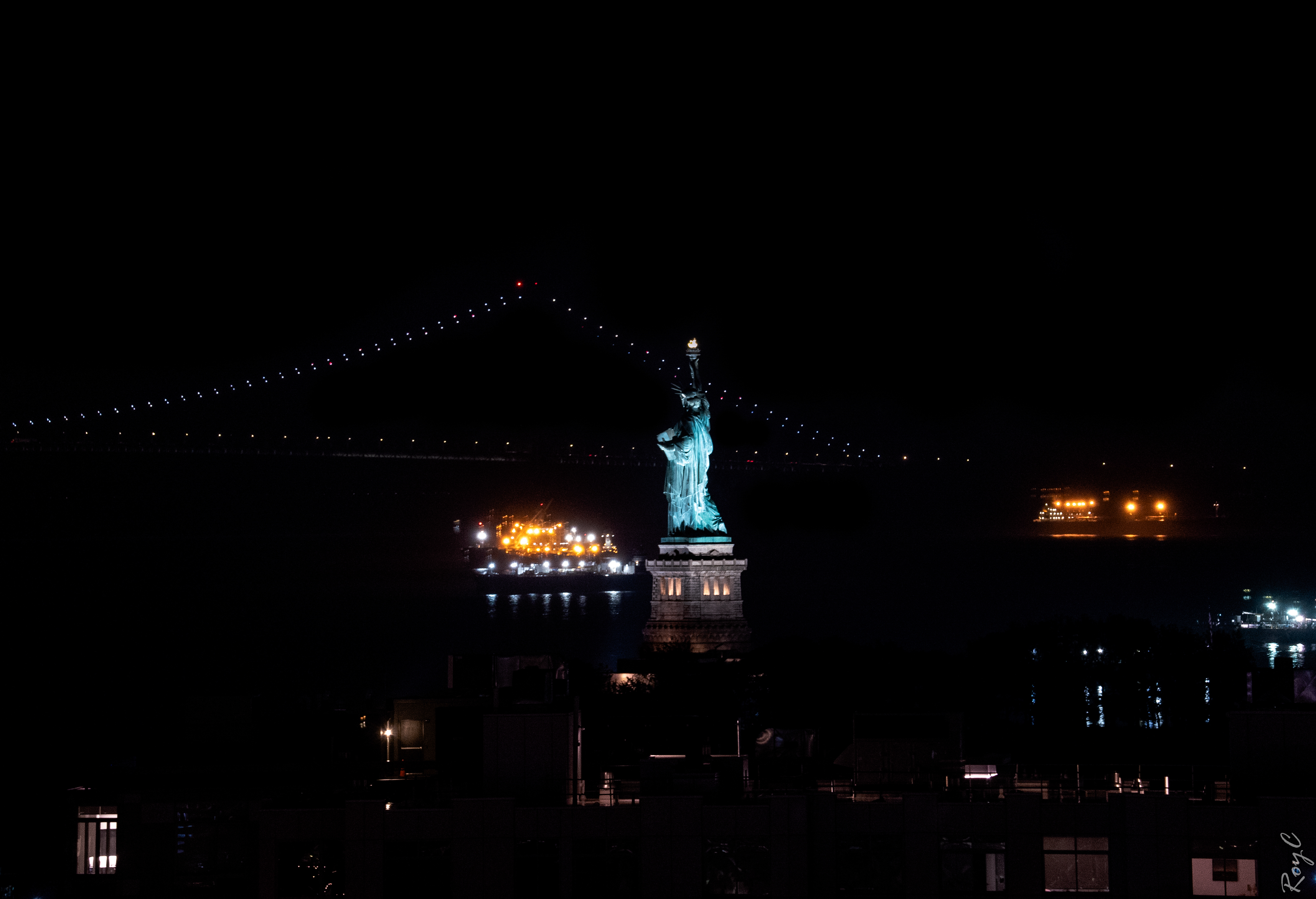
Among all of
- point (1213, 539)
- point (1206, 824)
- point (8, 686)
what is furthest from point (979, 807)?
point (1213, 539)

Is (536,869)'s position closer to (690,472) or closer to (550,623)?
(690,472)

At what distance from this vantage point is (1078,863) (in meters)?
9.24

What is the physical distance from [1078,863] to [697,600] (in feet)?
92.0

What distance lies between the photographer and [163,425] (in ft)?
293

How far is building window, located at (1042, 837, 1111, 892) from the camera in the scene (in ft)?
30.2

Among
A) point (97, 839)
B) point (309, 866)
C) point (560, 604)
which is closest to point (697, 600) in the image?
point (97, 839)

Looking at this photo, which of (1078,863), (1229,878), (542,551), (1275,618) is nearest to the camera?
(1229,878)

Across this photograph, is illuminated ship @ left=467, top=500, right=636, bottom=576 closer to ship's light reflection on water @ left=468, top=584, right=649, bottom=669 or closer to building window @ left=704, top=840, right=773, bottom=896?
ship's light reflection on water @ left=468, top=584, right=649, bottom=669

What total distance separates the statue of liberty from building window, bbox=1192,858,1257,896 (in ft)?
89.5

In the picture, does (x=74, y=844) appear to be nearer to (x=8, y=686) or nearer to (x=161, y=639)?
(x=8, y=686)

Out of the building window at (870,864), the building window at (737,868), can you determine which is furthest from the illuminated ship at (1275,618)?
the building window at (737,868)

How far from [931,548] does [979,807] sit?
151m

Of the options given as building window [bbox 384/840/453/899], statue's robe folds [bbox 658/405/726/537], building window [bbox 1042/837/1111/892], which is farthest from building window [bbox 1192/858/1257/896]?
statue's robe folds [bbox 658/405/726/537]

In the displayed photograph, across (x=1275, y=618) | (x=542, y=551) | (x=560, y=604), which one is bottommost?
(x=1275, y=618)
